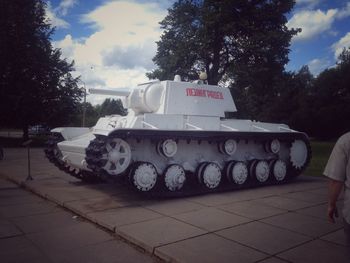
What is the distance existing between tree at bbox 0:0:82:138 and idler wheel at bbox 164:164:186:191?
19176mm

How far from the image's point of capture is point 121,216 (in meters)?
6.71

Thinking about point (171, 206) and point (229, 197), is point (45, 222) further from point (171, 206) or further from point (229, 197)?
point (229, 197)

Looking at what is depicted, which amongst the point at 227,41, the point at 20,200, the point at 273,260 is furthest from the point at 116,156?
the point at 227,41

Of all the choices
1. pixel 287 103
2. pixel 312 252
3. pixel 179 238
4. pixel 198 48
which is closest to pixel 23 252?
pixel 179 238

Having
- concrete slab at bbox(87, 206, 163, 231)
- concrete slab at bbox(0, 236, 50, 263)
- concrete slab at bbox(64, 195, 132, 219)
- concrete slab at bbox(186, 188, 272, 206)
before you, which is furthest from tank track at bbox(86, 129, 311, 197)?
concrete slab at bbox(0, 236, 50, 263)

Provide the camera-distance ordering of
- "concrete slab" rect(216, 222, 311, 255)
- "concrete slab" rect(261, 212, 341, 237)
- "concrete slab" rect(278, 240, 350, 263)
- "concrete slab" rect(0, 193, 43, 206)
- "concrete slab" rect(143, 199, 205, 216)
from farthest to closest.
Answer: "concrete slab" rect(0, 193, 43, 206) → "concrete slab" rect(143, 199, 205, 216) → "concrete slab" rect(261, 212, 341, 237) → "concrete slab" rect(216, 222, 311, 255) → "concrete slab" rect(278, 240, 350, 263)

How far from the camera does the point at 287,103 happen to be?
162 ft

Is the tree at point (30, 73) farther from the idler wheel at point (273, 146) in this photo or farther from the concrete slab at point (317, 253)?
the concrete slab at point (317, 253)

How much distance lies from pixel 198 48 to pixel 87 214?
18.5m

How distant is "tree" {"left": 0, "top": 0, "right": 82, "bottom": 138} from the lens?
2469cm

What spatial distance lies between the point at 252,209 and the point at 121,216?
268 cm

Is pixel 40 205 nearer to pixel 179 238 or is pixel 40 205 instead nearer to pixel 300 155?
pixel 179 238

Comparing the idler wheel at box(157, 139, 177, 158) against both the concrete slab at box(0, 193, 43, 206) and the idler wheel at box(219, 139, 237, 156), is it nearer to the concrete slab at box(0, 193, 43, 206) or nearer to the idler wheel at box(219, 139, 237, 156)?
the idler wheel at box(219, 139, 237, 156)

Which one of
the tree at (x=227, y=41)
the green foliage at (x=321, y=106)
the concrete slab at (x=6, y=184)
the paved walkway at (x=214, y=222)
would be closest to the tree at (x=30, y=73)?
the tree at (x=227, y=41)
